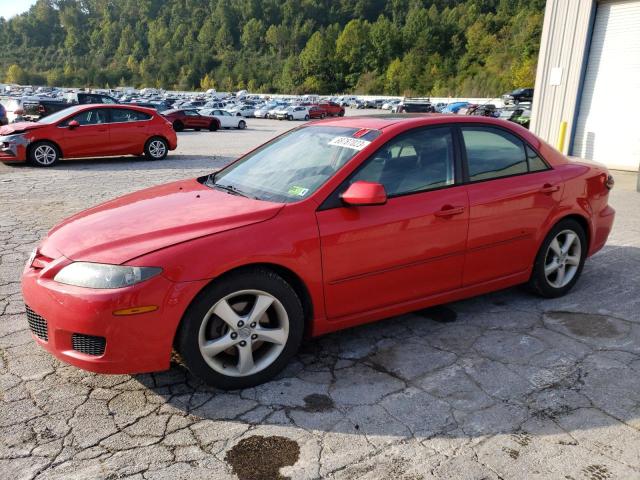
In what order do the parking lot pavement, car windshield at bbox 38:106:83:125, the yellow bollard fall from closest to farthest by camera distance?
1. the parking lot pavement
2. car windshield at bbox 38:106:83:125
3. the yellow bollard

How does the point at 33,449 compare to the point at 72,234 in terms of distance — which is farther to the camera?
the point at 72,234

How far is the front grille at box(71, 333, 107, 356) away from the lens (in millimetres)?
2730

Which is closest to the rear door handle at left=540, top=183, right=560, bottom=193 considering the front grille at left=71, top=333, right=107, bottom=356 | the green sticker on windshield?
the green sticker on windshield

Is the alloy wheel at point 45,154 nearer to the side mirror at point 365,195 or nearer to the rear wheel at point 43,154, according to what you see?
the rear wheel at point 43,154

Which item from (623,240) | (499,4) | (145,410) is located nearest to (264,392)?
(145,410)

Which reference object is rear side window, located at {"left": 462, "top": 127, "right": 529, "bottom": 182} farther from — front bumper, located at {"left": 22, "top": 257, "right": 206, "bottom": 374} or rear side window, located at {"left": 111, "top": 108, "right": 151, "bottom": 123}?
rear side window, located at {"left": 111, "top": 108, "right": 151, "bottom": 123}

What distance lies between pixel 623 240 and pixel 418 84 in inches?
4187

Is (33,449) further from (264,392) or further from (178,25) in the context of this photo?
(178,25)

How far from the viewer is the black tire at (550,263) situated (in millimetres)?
4234

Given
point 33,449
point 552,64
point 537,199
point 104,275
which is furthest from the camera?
point 552,64

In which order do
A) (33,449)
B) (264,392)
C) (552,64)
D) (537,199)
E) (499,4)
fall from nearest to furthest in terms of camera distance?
(33,449) → (264,392) → (537,199) → (552,64) → (499,4)

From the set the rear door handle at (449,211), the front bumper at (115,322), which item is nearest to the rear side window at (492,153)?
the rear door handle at (449,211)

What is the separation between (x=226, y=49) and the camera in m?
162

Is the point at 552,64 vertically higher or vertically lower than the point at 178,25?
lower
